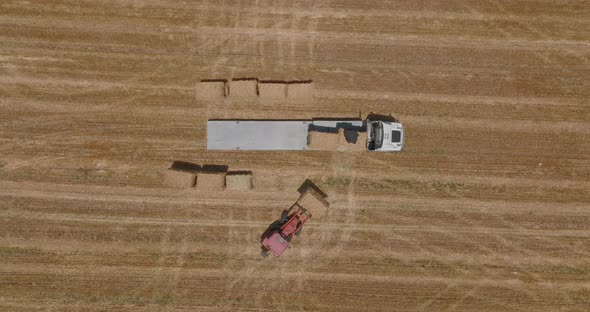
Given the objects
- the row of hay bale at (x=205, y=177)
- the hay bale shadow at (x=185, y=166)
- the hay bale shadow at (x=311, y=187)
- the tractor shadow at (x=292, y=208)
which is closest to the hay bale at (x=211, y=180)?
the row of hay bale at (x=205, y=177)

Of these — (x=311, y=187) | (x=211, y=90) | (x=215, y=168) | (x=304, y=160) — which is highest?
(x=211, y=90)

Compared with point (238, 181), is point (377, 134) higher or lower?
higher

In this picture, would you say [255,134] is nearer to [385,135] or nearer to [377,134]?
[377,134]

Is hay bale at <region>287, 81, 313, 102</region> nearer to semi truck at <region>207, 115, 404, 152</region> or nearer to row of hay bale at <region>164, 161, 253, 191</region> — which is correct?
semi truck at <region>207, 115, 404, 152</region>

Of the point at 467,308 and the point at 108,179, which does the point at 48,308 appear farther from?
the point at 467,308

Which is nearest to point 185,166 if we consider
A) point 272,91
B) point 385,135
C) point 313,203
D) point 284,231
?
point 272,91

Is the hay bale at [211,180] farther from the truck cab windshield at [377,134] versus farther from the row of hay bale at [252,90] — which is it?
the truck cab windshield at [377,134]

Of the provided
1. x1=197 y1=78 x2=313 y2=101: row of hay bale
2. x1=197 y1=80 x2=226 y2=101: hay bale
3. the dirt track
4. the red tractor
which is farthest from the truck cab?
x1=197 y1=80 x2=226 y2=101: hay bale
